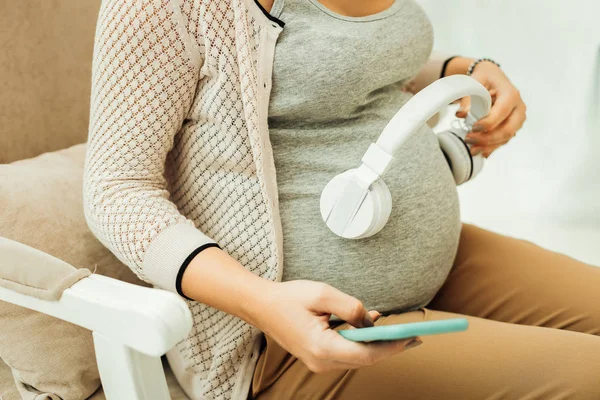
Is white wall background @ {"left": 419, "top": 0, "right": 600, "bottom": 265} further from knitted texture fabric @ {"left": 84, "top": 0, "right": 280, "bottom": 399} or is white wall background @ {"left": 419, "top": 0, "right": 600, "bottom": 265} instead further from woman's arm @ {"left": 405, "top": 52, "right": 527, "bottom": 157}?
knitted texture fabric @ {"left": 84, "top": 0, "right": 280, "bottom": 399}

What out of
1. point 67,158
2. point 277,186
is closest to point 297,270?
point 277,186

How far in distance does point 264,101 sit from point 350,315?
253 millimetres

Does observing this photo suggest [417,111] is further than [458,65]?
No

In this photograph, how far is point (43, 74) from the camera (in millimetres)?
823

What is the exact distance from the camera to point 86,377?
67 cm

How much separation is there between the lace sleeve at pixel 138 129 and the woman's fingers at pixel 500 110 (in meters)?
0.38

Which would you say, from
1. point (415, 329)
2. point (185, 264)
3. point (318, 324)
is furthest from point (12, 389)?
point (415, 329)

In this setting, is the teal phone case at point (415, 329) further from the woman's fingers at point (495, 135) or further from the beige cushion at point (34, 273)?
the woman's fingers at point (495, 135)

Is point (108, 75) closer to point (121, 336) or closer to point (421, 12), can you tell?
point (121, 336)

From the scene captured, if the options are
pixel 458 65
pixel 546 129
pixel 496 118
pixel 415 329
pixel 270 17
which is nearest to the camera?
pixel 415 329

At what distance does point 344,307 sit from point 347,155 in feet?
0.80

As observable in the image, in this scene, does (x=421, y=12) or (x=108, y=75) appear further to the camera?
(x=421, y=12)

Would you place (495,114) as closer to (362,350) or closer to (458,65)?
(458,65)

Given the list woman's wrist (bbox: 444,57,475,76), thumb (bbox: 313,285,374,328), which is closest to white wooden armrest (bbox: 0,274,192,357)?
thumb (bbox: 313,285,374,328)
